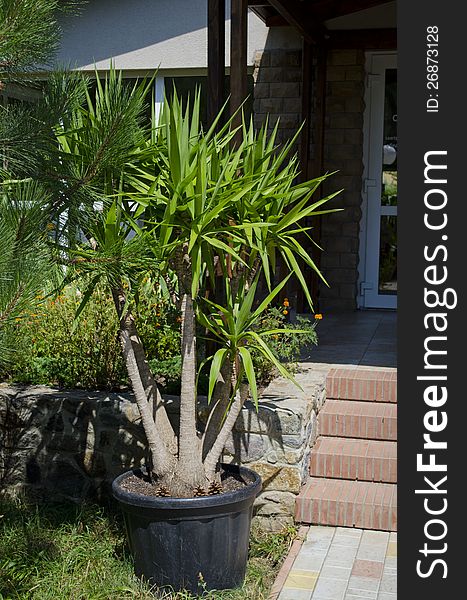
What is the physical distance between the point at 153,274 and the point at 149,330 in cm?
154

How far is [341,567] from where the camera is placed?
14.1ft

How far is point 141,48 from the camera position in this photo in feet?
30.1

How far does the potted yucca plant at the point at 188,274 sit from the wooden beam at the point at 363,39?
4.55 metres

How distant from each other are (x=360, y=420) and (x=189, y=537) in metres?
1.70

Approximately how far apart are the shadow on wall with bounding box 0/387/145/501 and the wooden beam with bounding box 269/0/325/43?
3.51 metres

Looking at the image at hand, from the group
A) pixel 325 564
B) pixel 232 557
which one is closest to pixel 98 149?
pixel 232 557

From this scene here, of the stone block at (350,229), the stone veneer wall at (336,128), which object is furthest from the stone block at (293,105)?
the stone block at (350,229)

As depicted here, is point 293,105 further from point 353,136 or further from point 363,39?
point 363,39

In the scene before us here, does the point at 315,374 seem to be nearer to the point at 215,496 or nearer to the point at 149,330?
the point at 149,330

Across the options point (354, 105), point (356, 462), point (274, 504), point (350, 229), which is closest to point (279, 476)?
point (274, 504)

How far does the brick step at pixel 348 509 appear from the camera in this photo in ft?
15.6

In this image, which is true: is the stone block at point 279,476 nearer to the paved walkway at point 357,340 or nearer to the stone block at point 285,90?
the paved walkway at point 357,340

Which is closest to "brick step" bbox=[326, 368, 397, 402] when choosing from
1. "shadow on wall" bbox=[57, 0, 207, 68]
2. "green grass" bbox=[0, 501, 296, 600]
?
"green grass" bbox=[0, 501, 296, 600]

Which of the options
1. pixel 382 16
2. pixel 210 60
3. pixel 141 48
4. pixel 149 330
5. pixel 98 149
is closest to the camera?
pixel 98 149
